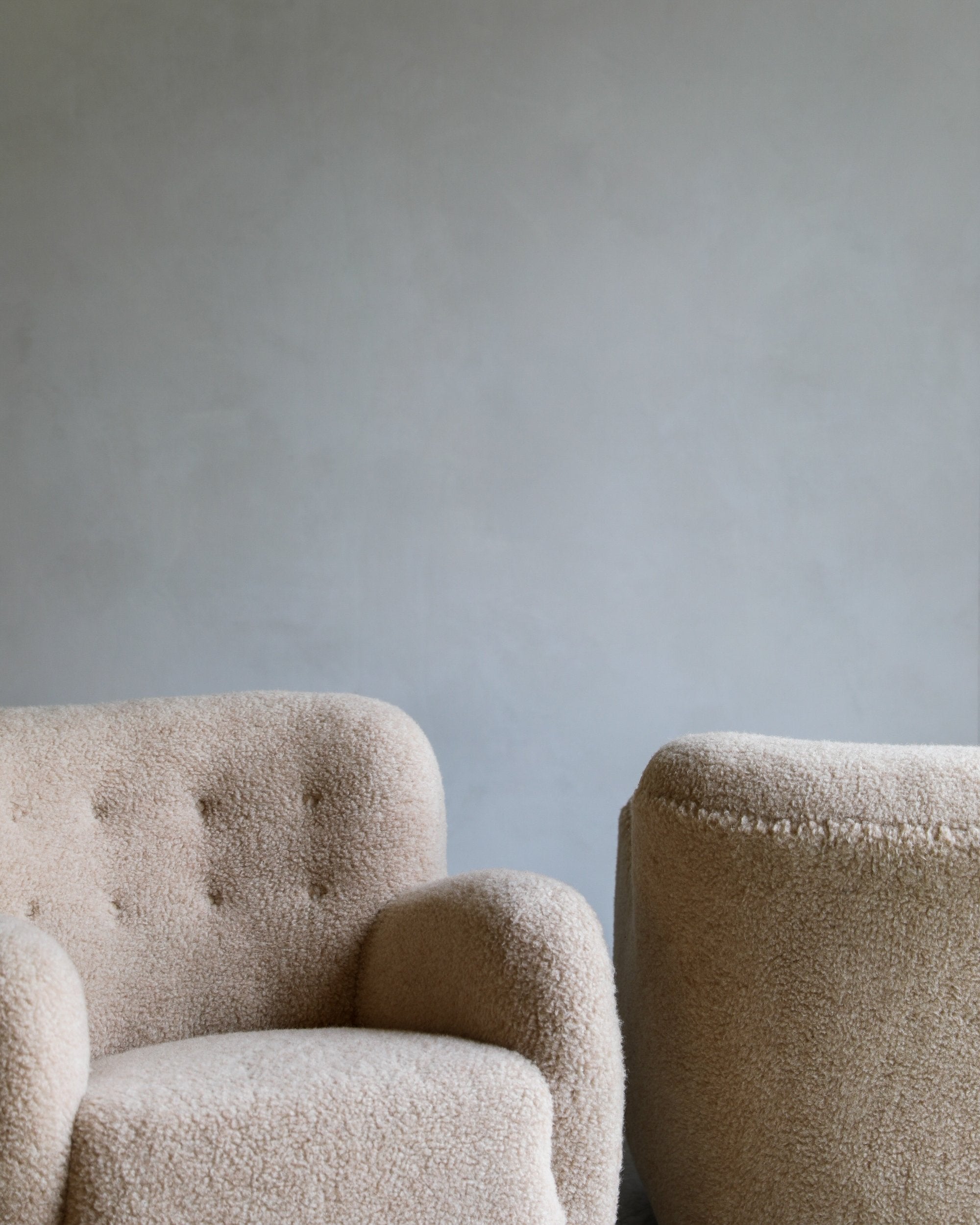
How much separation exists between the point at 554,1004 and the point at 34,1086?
17.1 inches

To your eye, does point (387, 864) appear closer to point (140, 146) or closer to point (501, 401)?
point (501, 401)

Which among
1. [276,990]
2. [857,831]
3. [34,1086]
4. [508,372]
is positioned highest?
[508,372]

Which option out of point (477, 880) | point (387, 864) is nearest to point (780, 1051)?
point (477, 880)

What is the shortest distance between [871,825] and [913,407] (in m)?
1.18

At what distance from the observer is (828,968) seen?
3.10 feet

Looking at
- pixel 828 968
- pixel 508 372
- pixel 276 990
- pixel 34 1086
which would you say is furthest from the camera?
pixel 508 372

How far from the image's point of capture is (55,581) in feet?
5.70

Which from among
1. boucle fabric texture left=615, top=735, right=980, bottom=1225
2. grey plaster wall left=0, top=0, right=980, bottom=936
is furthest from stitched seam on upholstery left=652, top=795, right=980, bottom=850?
grey plaster wall left=0, top=0, right=980, bottom=936

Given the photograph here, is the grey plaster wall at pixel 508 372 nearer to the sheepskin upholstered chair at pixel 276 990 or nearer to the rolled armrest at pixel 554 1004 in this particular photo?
the sheepskin upholstered chair at pixel 276 990

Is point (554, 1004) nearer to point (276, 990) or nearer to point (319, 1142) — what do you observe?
point (319, 1142)

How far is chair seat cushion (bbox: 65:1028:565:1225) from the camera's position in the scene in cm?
83

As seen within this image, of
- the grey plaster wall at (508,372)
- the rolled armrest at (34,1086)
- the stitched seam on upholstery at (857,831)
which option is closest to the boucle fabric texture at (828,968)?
the stitched seam on upholstery at (857,831)

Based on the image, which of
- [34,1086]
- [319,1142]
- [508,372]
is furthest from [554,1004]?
[508,372]

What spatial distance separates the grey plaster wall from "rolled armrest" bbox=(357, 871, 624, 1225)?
74cm
